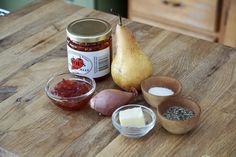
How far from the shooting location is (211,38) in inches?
97.0

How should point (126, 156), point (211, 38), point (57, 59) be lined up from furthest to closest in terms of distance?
point (211, 38), point (57, 59), point (126, 156)

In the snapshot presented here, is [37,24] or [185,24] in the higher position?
[37,24]

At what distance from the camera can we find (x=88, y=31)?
1282 millimetres

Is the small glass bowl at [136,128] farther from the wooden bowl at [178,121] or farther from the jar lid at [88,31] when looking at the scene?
the jar lid at [88,31]

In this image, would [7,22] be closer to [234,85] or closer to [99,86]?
[99,86]

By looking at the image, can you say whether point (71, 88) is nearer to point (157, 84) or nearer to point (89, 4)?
point (157, 84)

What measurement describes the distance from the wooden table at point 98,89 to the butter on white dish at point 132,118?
0.03m

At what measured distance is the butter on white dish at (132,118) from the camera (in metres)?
1.11

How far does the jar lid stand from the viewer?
125 cm

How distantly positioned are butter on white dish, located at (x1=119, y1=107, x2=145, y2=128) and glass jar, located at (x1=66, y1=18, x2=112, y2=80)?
192 mm

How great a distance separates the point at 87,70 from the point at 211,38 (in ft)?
4.28

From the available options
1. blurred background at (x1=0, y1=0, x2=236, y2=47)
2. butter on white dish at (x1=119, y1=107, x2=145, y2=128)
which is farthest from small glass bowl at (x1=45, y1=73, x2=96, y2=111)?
blurred background at (x1=0, y1=0, x2=236, y2=47)

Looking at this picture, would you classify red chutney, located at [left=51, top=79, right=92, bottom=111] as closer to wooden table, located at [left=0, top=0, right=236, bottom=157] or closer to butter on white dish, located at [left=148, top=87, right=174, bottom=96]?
wooden table, located at [left=0, top=0, right=236, bottom=157]

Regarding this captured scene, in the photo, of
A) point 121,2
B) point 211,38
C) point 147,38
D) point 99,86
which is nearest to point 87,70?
point 99,86
